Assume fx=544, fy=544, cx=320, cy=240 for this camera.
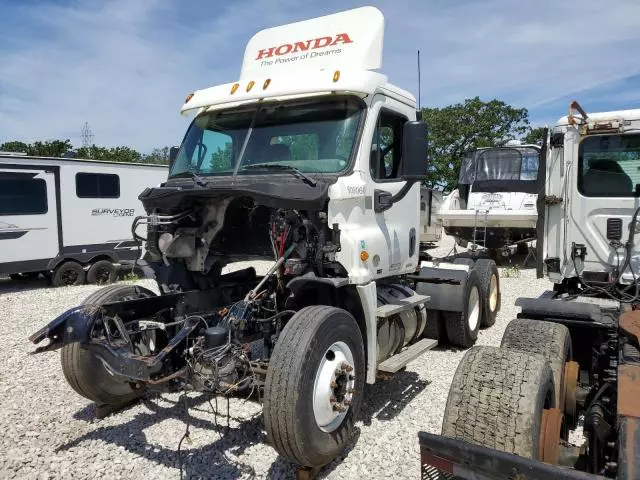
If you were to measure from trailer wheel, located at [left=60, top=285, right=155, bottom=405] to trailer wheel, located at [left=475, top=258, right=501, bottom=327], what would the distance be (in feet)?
14.9

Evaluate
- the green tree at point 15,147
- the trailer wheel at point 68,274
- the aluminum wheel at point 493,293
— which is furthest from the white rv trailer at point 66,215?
the green tree at point 15,147

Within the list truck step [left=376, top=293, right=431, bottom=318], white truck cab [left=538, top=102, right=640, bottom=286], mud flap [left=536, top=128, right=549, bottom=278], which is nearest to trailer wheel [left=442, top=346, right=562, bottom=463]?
truck step [left=376, top=293, right=431, bottom=318]

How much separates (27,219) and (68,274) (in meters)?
1.51

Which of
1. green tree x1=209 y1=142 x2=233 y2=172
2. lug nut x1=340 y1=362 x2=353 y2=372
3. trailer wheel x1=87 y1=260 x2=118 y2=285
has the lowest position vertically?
trailer wheel x1=87 y1=260 x2=118 y2=285

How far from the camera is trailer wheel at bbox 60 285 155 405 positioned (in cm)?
426

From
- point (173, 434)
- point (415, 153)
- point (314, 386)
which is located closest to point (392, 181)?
point (415, 153)

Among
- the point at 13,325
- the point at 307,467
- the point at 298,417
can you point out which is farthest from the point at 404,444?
the point at 13,325

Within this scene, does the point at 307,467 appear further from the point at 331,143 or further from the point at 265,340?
the point at 331,143

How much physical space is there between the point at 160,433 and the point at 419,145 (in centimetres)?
304

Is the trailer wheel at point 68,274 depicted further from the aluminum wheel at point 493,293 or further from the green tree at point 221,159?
the aluminum wheel at point 493,293

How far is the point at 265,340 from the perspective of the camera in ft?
14.0

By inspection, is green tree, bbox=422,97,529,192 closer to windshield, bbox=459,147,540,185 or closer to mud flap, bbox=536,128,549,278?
windshield, bbox=459,147,540,185

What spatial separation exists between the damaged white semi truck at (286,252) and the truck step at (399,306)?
0.07 feet

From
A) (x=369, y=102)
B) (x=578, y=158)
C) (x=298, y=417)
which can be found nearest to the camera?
(x=298, y=417)
